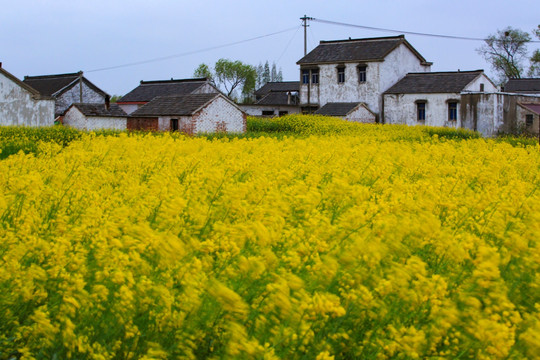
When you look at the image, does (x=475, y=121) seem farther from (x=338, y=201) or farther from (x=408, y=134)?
(x=338, y=201)

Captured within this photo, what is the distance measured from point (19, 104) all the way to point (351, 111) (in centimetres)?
2338

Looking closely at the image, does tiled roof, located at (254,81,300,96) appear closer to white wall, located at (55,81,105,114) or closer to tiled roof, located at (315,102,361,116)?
tiled roof, located at (315,102,361,116)

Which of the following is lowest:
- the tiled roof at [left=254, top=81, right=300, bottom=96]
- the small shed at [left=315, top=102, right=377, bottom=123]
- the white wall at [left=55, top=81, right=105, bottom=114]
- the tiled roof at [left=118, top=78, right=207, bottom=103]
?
A: the small shed at [left=315, top=102, right=377, bottom=123]

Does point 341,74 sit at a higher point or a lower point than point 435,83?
higher

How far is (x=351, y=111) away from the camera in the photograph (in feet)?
161

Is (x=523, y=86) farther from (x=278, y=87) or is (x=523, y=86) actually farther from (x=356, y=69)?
(x=278, y=87)

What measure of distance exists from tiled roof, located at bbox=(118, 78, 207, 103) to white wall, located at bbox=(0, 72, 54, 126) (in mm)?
19742

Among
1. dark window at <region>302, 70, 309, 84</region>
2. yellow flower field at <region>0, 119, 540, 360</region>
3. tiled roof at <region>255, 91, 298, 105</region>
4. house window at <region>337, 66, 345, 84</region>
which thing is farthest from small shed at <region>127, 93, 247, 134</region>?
yellow flower field at <region>0, 119, 540, 360</region>

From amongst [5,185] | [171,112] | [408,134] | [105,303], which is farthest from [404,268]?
[171,112]

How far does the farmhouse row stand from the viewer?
37250 millimetres

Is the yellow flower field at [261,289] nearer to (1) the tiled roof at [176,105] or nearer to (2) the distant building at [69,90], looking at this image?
(1) the tiled roof at [176,105]

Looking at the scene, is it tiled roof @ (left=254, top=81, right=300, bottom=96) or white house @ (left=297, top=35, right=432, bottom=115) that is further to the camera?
tiled roof @ (left=254, top=81, right=300, bottom=96)

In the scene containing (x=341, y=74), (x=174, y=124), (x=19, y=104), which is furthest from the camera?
(x=341, y=74)

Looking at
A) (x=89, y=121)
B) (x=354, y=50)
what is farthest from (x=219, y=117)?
(x=354, y=50)
